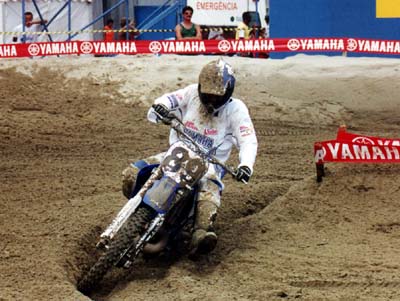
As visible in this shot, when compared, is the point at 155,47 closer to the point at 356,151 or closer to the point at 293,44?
the point at 293,44

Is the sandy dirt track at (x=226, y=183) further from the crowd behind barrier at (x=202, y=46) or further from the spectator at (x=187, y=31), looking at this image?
the spectator at (x=187, y=31)

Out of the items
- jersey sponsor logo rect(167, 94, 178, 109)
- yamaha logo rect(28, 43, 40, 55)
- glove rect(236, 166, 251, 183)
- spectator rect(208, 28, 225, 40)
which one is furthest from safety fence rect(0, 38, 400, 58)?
glove rect(236, 166, 251, 183)

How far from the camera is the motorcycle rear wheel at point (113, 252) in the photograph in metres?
6.76

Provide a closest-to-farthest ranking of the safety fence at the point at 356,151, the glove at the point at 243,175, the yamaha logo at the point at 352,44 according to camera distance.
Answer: the glove at the point at 243,175 < the safety fence at the point at 356,151 < the yamaha logo at the point at 352,44

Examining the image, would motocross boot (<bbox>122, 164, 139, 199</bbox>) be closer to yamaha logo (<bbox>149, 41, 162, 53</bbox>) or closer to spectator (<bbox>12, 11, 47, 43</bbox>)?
yamaha logo (<bbox>149, 41, 162, 53</bbox>)

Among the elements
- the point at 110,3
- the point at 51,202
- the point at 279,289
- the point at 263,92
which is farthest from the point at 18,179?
the point at 110,3

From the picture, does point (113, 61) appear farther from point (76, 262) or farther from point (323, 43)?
point (76, 262)

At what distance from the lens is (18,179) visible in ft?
32.9

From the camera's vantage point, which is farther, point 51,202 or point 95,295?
point 51,202

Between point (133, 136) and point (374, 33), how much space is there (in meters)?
7.82

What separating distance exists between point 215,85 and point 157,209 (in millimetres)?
1292

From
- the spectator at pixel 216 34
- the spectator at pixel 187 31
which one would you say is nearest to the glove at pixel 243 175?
the spectator at pixel 187 31

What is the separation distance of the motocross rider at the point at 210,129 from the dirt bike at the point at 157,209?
13 cm

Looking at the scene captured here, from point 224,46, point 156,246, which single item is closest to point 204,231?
point 156,246
